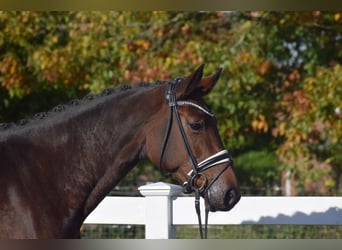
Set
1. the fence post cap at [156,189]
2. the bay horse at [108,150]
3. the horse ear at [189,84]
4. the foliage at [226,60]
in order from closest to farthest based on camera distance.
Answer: the bay horse at [108,150] → the horse ear at [189,84] → the fence post cap at [156,189] → the foliage at [226,60]

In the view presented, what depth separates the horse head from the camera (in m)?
2.92

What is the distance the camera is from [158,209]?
13.6 feet

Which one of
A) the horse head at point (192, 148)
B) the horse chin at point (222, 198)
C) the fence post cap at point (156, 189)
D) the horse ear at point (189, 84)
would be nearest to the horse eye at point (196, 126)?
the horse head at point (192, 148)

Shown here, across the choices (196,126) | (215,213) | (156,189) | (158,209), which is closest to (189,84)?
(196,126)

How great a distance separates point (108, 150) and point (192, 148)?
38cm

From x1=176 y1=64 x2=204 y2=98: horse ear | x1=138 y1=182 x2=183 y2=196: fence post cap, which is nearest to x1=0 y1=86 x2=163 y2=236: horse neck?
x1=176 y1=64 x2=204 y2=98: horse ear

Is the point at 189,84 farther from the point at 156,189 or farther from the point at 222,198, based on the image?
the point at 156,189

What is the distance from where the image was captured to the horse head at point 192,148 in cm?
292

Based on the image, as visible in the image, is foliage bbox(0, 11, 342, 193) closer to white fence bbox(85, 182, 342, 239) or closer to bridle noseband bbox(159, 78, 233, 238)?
white fence bbox(85, 182, 342, 239)

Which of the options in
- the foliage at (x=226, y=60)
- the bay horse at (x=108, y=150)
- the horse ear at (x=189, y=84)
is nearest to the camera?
the bay horse at (x=108, y=150)

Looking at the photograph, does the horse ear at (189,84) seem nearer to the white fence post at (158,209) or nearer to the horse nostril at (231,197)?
the horse nostril at (231,197)

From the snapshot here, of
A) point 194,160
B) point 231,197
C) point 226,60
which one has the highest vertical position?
point 226,60

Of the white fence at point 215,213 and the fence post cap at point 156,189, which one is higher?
the fence post cap at point 156,189

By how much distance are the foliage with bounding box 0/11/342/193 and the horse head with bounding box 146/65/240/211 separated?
5613 millimetres
